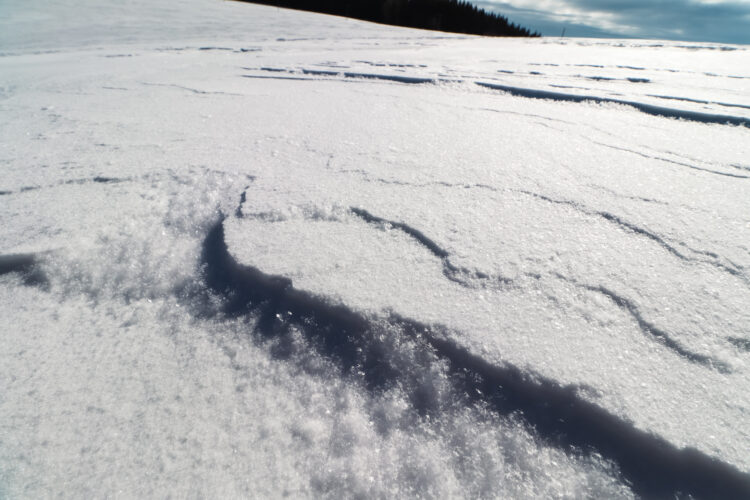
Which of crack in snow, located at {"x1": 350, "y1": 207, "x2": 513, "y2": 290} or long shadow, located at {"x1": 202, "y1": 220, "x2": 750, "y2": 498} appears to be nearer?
long shadow, located at {"x1": 202, "y1": 220, "x2": 750, "y2": 498}

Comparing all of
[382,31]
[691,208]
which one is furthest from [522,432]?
[382,31]

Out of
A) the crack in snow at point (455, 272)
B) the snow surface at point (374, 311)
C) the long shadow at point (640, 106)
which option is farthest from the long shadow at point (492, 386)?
the long shadow at point (640, 106)

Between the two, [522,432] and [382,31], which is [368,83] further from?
[382,31]

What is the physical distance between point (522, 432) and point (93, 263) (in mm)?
787

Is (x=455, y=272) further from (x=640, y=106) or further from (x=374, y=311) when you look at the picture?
(x=640, y=106)

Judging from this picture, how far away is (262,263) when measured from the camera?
684mm

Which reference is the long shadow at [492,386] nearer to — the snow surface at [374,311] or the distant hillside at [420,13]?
the snow surface at [374,311]

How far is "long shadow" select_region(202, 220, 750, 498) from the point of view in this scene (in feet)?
1.36

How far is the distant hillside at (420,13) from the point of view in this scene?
13.7 m

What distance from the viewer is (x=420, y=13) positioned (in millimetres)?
17625

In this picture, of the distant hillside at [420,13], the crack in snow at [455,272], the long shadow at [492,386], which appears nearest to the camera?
the long shadow at [492,386]

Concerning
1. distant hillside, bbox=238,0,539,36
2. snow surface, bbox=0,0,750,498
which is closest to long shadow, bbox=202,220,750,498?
snow surface, bbox=0,0,750,498

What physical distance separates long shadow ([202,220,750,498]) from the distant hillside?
13.5 metres

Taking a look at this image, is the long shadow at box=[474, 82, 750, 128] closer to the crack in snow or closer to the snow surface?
the snow surface
